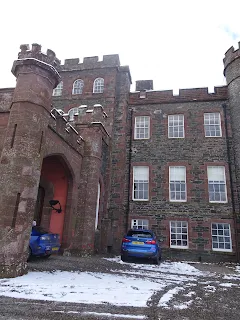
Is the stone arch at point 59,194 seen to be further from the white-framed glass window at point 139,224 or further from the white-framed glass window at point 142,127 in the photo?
the white-framed glass window at point 142,127

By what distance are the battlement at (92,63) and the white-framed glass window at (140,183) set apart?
7.88 m

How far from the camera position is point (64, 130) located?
1129 cm

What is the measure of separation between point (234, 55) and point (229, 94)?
2503 mm

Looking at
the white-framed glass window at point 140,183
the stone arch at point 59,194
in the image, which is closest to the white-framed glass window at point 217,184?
the white-framed glass window at point 140,183

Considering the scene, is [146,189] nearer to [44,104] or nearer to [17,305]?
[44,104]

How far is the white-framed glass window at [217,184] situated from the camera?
1520 centimetres

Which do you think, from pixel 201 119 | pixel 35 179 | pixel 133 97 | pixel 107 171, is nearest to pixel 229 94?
pixel 201 119

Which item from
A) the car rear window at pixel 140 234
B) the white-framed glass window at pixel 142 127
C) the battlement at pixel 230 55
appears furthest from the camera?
the white-framed glass window at pixel 142 127

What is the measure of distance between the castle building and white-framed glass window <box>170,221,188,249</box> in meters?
0.06

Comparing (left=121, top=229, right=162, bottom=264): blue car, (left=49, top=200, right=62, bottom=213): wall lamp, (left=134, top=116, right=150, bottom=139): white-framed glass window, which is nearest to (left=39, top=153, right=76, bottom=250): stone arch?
Answer: (left=49, top=200, right=62, bottom=213): wall lamp

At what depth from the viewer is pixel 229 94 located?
1678 cm

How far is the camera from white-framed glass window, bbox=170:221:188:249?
14.8 meters

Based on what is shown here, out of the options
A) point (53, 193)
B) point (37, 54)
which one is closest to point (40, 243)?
point (53, 193)

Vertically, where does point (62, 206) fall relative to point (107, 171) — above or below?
below
